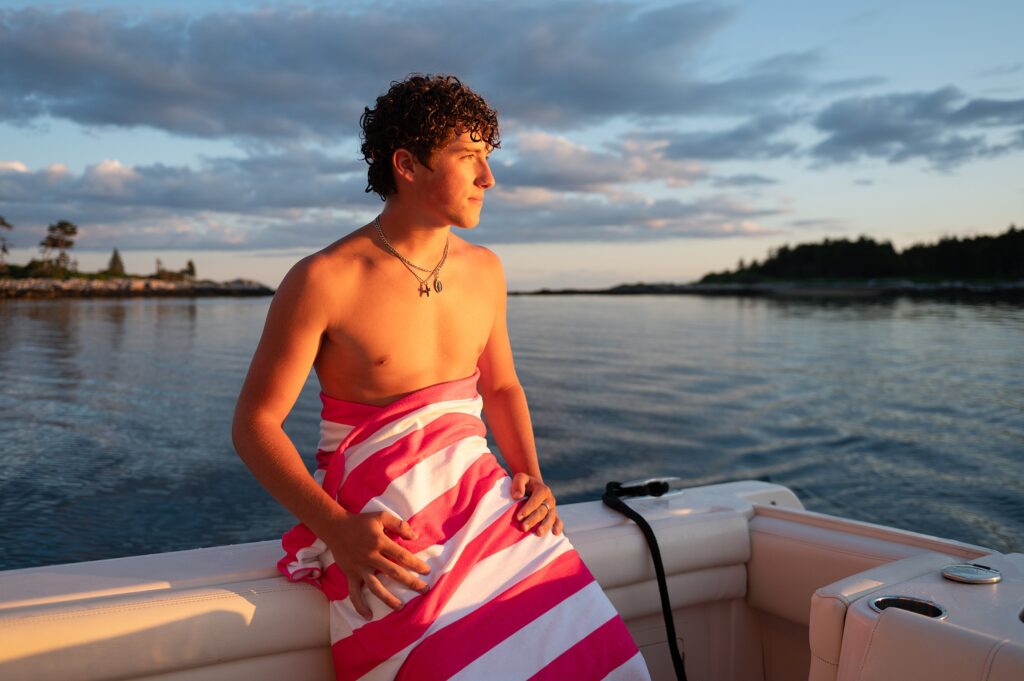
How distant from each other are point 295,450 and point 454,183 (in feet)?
2.09

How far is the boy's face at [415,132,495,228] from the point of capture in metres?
1.72

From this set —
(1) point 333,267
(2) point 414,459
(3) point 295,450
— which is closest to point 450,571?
(2) point 414,459

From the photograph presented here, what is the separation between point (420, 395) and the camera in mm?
1708

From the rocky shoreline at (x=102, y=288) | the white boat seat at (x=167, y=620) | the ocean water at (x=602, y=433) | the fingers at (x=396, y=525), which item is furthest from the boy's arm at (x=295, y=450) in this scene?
the rocky shoreline at (x=102, y=288)

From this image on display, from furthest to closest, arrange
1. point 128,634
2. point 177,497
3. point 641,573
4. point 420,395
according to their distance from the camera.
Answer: point 177,497 → point 641,573 → point 420,395 → point 128,634

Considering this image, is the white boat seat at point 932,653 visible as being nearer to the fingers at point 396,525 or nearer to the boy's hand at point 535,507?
the boy's hand at point 535,507

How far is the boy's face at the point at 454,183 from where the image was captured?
1.72m

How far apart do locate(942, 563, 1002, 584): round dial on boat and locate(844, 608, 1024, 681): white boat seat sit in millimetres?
234

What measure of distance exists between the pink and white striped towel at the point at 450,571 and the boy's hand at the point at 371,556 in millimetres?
28

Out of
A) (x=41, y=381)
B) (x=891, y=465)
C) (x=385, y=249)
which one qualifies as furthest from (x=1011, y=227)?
(x=385, y=249)

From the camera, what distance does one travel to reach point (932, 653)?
1298mm

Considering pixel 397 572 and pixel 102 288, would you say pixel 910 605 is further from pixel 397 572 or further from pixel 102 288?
pixel 102 288

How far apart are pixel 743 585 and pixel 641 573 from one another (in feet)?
1.29

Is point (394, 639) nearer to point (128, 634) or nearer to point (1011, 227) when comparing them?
point (128, 634)
